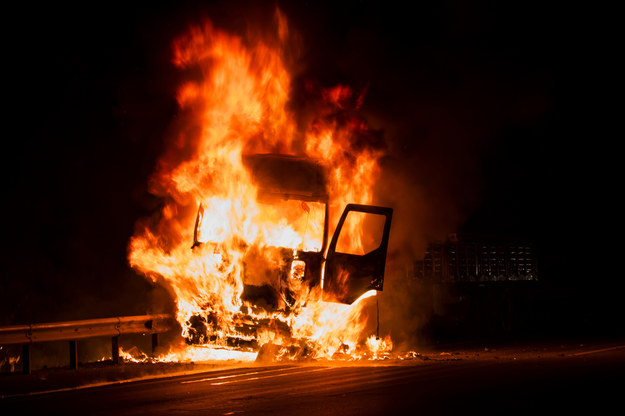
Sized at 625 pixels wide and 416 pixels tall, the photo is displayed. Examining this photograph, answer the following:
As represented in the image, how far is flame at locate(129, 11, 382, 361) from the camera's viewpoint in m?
12.8

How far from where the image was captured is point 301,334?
1307cm

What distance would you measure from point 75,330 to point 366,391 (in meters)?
5.94

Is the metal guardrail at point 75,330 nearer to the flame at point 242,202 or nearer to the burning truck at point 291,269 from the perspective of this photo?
the flame at point 242,202

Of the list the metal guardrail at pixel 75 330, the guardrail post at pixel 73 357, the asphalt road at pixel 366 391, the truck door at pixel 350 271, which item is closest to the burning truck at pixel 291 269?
the truck door at pixel 350 271

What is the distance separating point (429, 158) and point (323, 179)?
23.3ft

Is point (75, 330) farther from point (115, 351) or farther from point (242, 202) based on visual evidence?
point (242, 202)

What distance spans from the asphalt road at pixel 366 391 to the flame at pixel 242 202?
3.60 feet

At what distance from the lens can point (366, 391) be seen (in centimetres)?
966

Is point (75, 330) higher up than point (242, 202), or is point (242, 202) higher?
point (242, 202)

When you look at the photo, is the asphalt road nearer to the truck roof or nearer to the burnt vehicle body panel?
the burnt vehicle body panel

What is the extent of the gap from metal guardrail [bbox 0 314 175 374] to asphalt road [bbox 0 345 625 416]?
2.05 metres

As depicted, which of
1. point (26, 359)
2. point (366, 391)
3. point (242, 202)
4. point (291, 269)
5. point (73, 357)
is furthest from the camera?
point (242, 202)

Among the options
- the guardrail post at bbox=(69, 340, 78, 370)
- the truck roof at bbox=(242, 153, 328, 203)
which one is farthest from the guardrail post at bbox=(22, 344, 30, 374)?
the truck roof at bbox=(242, 153, 328, 203)

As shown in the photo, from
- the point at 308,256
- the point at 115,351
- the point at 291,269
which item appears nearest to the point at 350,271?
the point at 308,256
